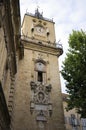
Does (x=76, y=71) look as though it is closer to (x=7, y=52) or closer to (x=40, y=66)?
(x=7, y=52)

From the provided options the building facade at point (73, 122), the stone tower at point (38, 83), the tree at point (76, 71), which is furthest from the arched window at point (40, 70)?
the tree at point (76, 71)

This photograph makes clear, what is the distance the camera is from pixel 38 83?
64.2 ft

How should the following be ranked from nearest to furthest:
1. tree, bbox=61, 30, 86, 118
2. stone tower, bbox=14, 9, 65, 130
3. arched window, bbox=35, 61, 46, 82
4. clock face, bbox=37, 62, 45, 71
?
1. tree, bbox=61, 30, 86, 118
2. stone tower, bbox=14, 9, 65, 130
3. arched window, bbox=35, 61, 46, 82
4. clock face, bbox=37, 62, 45, 71

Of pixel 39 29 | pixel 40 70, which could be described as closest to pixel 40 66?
pixel 40 70

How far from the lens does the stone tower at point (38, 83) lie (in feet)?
57.0

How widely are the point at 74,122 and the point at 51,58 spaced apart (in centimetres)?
644

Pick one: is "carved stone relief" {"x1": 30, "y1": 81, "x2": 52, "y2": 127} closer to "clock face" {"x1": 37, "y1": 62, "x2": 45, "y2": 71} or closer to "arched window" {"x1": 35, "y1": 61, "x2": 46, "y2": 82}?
"arched window" {"x1": 35, "y1": 61, "x2": 46, "y2": 82}

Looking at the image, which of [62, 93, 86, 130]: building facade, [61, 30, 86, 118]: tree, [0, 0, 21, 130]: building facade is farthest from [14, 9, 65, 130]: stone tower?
[61, 30, 86, 118]: tree

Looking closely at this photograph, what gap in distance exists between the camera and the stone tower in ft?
57.0

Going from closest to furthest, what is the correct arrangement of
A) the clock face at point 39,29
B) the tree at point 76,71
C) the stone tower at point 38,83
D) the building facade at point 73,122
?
the tree at point 76,71 → the stone tower at point 38,83 → the building facade at point 73,122 → the clock face at point 39,29

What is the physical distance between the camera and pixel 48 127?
1730cm

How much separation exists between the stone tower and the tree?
425 cm

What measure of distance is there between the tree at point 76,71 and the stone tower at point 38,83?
14.0 ft

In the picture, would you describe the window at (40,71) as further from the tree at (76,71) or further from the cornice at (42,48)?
the tree at (76,71)
